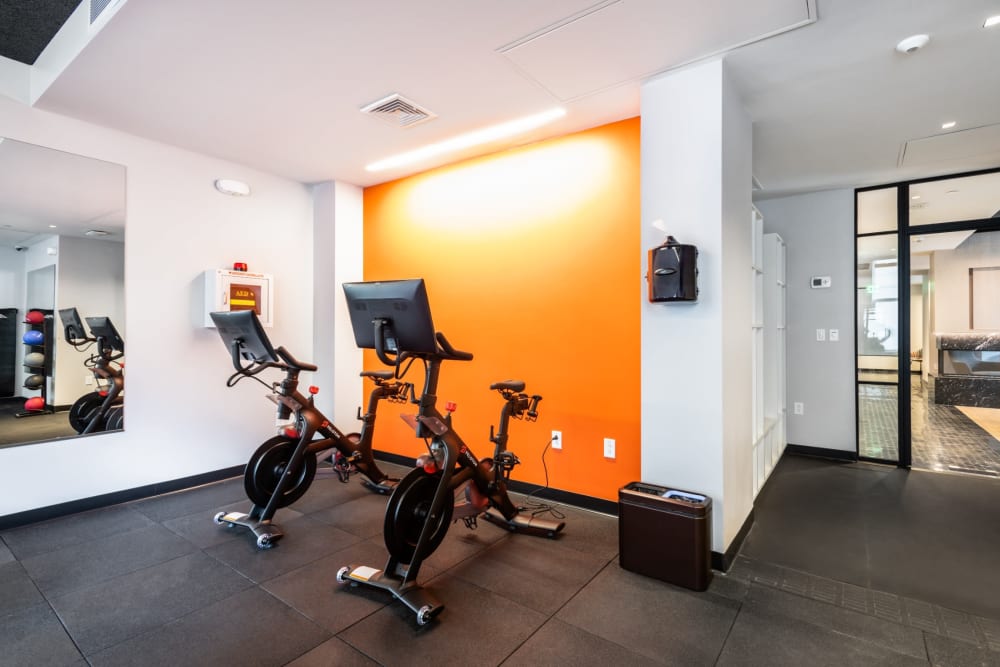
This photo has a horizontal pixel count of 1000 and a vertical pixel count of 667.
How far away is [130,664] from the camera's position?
1763mm

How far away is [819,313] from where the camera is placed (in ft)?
15.7

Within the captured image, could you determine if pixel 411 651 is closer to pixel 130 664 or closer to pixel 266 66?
pixel 130 664

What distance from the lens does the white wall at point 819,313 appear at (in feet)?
15.2

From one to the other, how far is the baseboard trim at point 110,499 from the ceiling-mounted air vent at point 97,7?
3.06m

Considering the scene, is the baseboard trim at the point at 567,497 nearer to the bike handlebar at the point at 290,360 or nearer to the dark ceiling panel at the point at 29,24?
the bike handlebar at the point at 290,360

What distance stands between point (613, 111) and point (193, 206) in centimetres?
347

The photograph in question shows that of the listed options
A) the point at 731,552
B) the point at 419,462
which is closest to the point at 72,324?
the point at 419,462

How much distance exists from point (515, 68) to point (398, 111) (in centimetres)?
94

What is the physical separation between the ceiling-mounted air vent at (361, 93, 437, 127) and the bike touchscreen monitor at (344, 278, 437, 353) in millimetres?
1396

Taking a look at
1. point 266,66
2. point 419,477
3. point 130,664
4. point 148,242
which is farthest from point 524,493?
point 148,242

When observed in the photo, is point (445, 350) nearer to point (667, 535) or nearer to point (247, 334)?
point (247, 334)

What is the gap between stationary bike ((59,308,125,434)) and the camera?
330cm

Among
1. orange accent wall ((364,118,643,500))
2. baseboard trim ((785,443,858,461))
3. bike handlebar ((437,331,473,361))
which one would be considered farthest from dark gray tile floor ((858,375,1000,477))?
bike handlebar ((437,331,473,361))

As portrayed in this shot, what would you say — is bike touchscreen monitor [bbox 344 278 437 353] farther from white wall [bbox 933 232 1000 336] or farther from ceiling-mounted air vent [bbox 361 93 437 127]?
white wall [bbox 933 232 1000 336]
